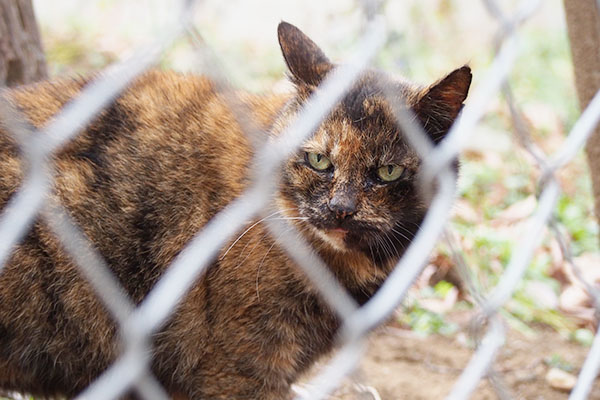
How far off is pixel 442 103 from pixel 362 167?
319mm

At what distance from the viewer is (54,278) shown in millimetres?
2137

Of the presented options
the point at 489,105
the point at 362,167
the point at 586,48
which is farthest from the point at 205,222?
the point at 489,105

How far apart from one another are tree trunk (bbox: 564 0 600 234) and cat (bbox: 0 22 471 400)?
0.95 m

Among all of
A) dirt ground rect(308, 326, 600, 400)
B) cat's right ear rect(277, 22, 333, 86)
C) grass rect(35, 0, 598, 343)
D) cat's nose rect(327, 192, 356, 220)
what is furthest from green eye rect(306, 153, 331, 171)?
dirt ground rect(308, 326, 600, 400)

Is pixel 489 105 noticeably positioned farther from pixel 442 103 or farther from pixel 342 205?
pixel 342 205

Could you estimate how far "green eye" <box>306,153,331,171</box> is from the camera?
207 cm

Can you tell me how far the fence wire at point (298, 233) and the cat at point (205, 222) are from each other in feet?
0.22

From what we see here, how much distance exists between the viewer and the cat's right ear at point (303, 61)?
7.24 feet

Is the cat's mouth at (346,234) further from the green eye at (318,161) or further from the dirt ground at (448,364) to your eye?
the dirt ground at (448,364)

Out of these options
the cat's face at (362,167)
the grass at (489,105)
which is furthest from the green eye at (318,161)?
the grass at (489,105)

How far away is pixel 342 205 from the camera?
1.98 metres

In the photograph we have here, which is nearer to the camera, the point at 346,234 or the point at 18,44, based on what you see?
the point at 346,234

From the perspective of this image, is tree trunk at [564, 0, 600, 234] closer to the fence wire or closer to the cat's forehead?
the fence wire

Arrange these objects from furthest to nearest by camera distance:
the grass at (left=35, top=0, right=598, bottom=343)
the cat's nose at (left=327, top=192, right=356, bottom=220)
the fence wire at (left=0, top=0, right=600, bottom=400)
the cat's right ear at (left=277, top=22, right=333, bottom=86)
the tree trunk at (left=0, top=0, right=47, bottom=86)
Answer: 1. the grass at (left=35, top=0, right=598, bottom=343)
2. the tree trunk at (left=0, top=0, right=47, bottom=86)
3. the cat's right ear at (left=277, top=22, right=333, bottom=86)
4. the cat's nose at (left=327, top=192, right=356, bottom=220)
5. the fence wire at (left=0, top=0, right=600, bottom=400)
